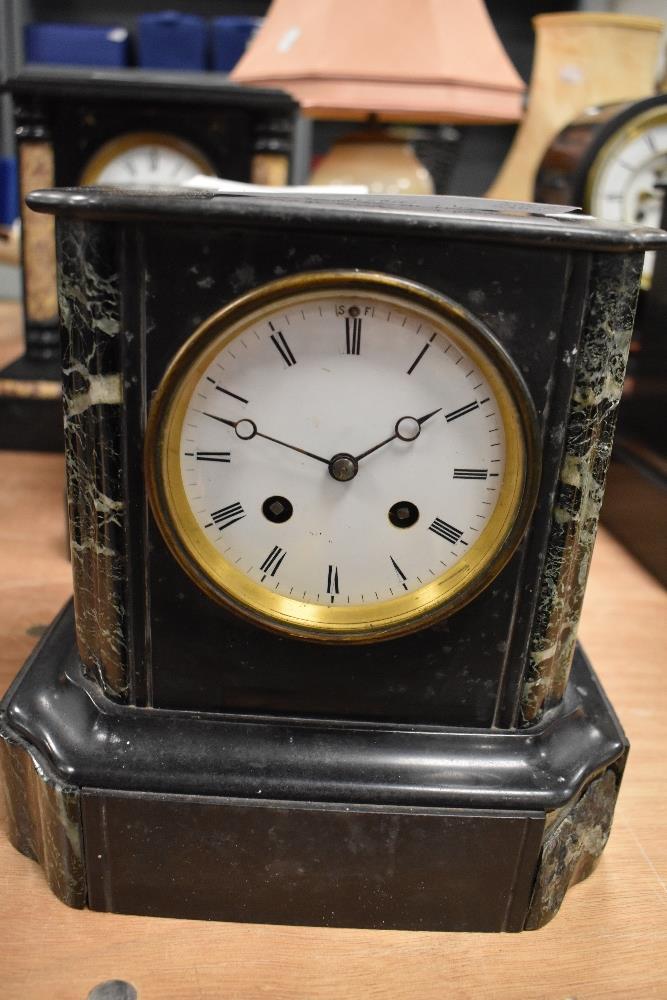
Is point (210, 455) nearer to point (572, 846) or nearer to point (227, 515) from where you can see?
point (227, 515)

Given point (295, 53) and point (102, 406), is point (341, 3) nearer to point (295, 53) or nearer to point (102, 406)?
point (295, 53)

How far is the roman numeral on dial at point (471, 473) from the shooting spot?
755 millimetres

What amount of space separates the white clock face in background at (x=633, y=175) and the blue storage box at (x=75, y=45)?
1.54 m

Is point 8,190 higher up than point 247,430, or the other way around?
point 247,430

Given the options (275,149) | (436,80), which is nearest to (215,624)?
(436,80)

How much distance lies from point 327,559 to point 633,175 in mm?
1508

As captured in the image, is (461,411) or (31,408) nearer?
(461,411)

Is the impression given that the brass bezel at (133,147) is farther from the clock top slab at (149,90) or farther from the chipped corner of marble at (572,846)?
the chipped corner of marble at (572,846)

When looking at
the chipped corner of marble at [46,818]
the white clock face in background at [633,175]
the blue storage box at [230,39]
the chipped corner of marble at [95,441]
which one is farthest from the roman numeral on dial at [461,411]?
the blue storage box at [230,39]

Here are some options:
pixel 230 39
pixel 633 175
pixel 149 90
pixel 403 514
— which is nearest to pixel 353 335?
pixel 403 514

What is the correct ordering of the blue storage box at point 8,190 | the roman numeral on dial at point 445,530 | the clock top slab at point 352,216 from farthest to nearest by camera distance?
the blue storage box at point 8,190 < the roman numeral on dial at point 445,530 < the clock top slab at point 352,216

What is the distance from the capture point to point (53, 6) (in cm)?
301

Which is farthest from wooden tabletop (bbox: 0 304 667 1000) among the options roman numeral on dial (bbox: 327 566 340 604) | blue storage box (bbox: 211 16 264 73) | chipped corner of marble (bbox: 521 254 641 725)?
blue storage box (bbox: 211 16 264 73)

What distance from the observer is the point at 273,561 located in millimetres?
783
